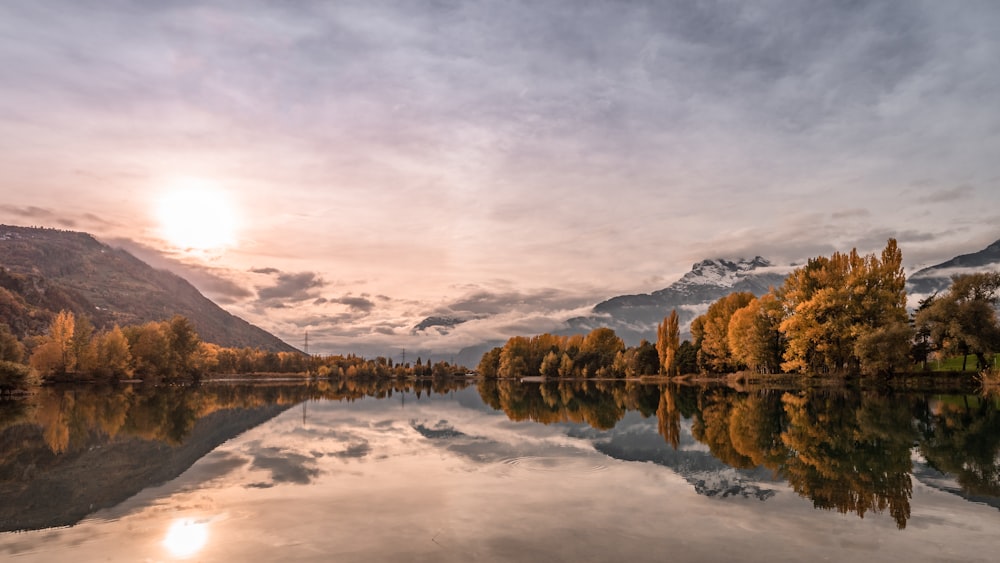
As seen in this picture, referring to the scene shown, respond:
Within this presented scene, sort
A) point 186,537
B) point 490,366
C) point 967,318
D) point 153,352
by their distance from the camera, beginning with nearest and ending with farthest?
point 186,537
point 967,318
point 153,352
point 490,366

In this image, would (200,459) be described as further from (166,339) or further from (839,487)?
(166,339)

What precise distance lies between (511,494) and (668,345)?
107962 mm

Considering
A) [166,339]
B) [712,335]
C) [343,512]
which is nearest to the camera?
[343,512]

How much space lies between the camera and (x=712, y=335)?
4131 inches

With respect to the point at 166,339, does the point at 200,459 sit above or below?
below

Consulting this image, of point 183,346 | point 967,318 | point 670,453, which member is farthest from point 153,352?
point 967,318

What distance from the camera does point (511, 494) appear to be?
583 inches

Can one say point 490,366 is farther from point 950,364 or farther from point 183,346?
point 950,364

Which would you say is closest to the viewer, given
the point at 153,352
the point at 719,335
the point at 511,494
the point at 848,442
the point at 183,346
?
the point at 511,494

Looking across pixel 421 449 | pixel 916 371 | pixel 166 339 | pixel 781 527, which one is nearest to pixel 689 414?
pixel 421 449

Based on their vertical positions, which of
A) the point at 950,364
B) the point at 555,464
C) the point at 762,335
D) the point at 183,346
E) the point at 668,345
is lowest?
the point at 555,464

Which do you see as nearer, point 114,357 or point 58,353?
point 58,353

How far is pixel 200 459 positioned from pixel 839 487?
20624mm

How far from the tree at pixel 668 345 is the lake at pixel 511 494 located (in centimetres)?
8612
